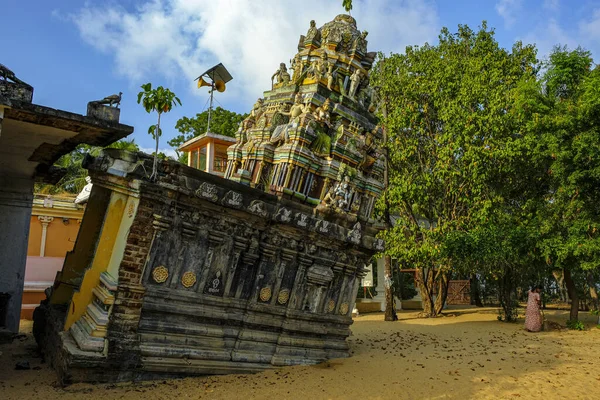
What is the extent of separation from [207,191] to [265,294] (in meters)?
2.38

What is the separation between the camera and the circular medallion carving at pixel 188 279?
25.5 feet

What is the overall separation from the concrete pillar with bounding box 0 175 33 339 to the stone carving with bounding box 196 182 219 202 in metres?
5.82

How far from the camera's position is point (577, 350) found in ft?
39.1

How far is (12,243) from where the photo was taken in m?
10.7

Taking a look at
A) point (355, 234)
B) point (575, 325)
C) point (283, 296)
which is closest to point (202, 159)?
point (355, 234)

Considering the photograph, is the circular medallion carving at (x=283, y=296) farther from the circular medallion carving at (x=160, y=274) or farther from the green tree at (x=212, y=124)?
the green tree at (x=212, y=124)

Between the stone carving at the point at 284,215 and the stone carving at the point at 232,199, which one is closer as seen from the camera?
the stone carving at the point at 232,199

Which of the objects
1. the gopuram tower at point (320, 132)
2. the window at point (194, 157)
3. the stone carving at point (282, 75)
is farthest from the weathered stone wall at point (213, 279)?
the window at point (194, 157)

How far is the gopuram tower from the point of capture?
1076 centimetres

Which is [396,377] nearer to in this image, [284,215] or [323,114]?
[284,215]

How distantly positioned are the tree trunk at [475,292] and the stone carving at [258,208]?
23906 millimetres

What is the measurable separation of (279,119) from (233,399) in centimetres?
741

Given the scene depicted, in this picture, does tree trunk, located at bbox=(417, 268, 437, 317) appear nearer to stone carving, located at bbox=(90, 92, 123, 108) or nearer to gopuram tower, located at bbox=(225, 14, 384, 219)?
gopuram tower, located at bbox=(225, 14, 384, 219)

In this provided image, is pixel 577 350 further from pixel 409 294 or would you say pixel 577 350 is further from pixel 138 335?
pixel 409 294
